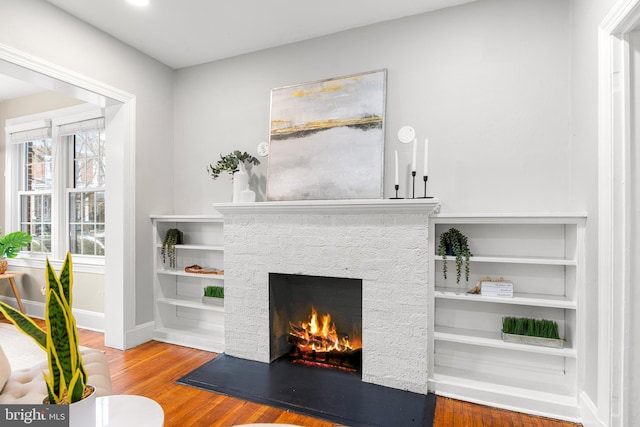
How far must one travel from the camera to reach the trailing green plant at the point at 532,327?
2.23 meters

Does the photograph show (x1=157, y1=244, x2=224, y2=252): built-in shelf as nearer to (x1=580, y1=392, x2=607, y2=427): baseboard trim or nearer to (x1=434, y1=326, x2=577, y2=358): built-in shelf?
(x1=434, y1=326, x2=577, y2=358): built-in shelf

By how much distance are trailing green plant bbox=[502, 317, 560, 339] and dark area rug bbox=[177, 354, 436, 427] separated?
687 millimetres

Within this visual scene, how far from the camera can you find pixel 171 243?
3.30 meters

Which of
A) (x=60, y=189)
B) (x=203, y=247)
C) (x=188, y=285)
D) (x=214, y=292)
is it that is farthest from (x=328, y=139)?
(x=60, y=189)

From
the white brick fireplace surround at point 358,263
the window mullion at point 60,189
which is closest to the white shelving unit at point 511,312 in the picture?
the white brick fireplace surround at point 358,263

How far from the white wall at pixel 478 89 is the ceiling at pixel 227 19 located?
12cm

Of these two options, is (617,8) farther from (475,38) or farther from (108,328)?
(108,328)

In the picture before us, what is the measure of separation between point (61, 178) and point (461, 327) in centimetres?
446

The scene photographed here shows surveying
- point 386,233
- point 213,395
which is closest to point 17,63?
point 213,395

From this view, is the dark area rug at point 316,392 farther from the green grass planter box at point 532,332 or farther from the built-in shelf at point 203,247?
the built-in shelf at point 203,247

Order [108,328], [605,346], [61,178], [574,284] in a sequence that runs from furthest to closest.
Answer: [61,178] → [108,328] → [574,284] → [605,346]

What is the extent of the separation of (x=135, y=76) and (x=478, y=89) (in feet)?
9.71

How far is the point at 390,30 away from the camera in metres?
2.72

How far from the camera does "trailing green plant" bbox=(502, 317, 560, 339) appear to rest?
7.30 ft
